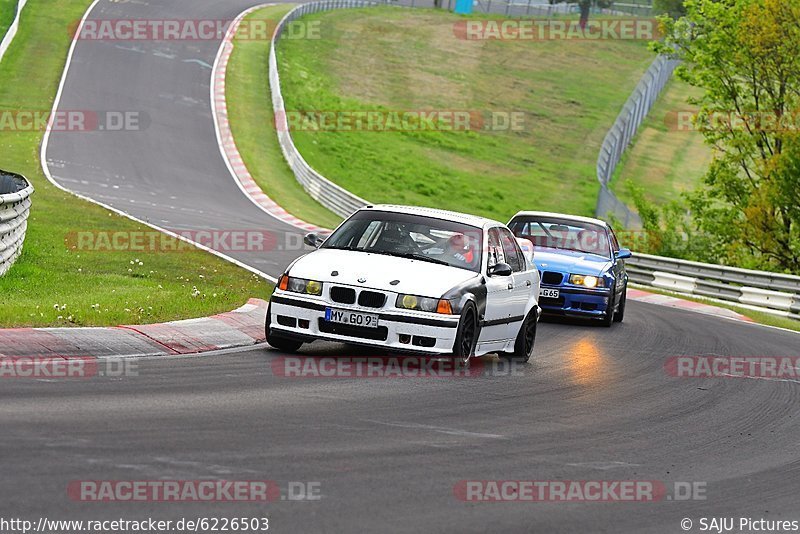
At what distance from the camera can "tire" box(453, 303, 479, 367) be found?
11320 mm

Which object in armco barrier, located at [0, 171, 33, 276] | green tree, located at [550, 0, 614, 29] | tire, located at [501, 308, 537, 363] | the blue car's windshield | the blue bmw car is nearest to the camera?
tire, located at [501, 308, 537, 363]

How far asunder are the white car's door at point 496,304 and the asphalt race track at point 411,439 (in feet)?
1.19

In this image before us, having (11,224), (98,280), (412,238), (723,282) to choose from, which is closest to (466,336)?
(412,238)

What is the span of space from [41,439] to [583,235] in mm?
13059

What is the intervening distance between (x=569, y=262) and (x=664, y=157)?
150 ft

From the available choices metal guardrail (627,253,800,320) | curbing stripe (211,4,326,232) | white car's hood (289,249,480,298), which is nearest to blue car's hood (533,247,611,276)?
white car's hood (289,249,480,298)

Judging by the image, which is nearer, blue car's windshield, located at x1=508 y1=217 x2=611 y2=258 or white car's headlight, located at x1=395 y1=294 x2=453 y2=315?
white car's headlight, located at x1=395 y1=294 x2=453 y2=315

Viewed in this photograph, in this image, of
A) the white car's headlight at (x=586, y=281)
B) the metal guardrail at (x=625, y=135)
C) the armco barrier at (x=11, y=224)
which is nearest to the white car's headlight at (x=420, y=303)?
the armco barrier at (x=11, y=224)

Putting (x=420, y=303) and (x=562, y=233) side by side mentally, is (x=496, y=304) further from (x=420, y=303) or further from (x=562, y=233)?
(x=562, y=233)

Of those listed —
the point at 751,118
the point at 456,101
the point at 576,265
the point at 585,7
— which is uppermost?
the point at 585,7

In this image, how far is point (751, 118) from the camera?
37.3m

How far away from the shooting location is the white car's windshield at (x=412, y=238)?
12219 millimetres

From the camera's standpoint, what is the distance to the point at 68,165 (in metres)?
33.0

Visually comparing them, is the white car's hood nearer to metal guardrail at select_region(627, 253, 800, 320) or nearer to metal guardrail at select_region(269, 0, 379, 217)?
metal guardrail at select_region(627, 253, 800, 320)
